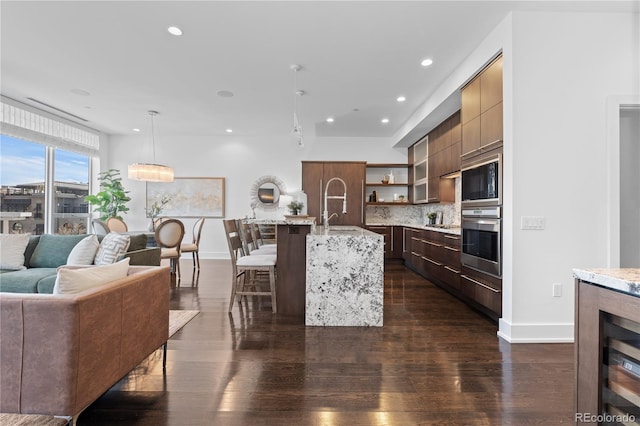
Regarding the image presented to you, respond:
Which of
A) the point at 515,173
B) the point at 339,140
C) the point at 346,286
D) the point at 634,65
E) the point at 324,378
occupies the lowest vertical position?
the point at 324,378

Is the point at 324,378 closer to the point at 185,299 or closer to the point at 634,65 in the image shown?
the point at 185,299

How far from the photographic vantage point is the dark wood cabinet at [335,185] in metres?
6.47

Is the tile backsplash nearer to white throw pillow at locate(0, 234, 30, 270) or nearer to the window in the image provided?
white throw pillow at locate(0, 234, 30, 270)

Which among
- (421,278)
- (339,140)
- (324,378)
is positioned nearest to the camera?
(324,378)

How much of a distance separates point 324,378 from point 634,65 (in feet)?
12.1

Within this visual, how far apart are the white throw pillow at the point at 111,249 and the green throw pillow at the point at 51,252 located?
60 cm

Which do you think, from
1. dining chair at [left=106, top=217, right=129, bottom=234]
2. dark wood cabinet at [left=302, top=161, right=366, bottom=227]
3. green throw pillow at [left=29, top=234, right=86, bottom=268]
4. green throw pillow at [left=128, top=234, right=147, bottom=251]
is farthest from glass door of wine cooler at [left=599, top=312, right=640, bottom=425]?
dining chair at [left=106, top=217, right=129, bottom=234]

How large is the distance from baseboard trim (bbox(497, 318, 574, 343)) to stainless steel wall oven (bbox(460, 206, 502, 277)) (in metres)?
0.48

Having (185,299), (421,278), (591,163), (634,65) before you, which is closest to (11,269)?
(185,299)

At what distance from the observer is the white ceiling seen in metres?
2.56

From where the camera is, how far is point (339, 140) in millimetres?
6836

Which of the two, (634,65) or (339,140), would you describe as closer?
(634,65)

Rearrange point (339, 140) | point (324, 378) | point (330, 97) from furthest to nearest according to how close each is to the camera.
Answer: point (339, 140) → point (330, 97) → point (324, 378)

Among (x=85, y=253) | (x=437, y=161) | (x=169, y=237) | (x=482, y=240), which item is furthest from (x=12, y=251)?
(x=437, y=161)
